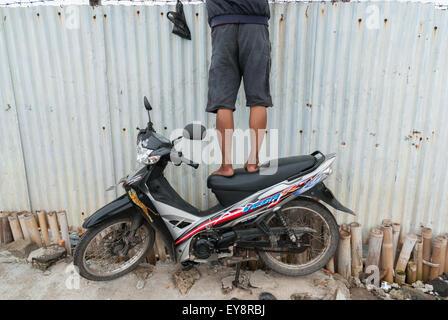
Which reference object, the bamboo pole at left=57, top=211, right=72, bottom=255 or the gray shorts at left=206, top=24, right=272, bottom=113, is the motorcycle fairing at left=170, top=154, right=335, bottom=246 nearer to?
the gray shorts at left=206, top=24, right=272, bottom=113

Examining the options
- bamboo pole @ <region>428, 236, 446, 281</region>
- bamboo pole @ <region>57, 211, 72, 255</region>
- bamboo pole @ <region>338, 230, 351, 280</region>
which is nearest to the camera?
bamboo pole @ <region>338, 230, 351, 280</region>

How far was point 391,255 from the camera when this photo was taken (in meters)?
2.77

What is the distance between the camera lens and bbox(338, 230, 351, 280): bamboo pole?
2.68m

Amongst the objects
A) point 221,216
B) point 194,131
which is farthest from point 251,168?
point 194,131

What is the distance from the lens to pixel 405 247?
279cm

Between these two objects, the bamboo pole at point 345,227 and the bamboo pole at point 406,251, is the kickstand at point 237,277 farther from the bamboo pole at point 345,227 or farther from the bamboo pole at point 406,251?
the bamboo pole at point 406,251

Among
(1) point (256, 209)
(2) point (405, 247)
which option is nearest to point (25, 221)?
(1) point (256, 209)

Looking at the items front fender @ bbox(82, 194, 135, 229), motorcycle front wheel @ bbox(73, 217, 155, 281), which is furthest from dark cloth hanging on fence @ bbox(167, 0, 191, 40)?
motorcycle front wheel @ bbox(73, 217, 155, 281)

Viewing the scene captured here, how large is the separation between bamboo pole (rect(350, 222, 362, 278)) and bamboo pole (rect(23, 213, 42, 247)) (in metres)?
3.20

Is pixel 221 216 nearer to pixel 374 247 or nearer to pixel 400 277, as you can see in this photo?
pixel 374 247

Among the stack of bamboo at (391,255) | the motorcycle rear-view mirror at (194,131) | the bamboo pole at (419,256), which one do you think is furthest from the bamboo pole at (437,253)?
the motorcycle rear-view mirror at (194,131)

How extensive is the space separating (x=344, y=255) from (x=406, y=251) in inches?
24.7

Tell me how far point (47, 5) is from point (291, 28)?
2.28 m

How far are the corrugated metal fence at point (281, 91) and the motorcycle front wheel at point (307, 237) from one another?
16.7 inches
